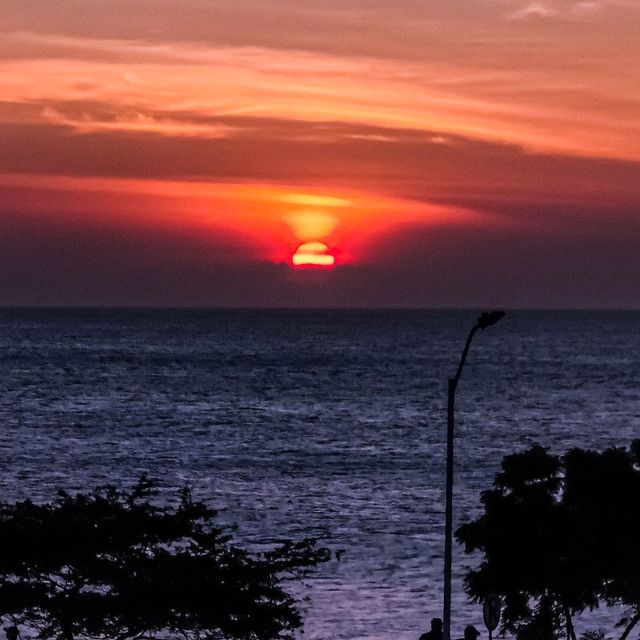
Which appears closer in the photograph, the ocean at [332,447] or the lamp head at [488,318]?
the lamp head at [488,318]

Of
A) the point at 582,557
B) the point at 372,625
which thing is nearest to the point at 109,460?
the point at 372,625

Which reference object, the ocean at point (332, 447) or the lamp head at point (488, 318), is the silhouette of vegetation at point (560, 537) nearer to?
the lamp head at point (488, 318)

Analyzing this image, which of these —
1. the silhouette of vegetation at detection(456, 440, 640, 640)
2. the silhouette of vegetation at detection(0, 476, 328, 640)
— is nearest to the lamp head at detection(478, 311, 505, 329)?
the silhouette of vegetation at detection(456, 440, 640, 640)

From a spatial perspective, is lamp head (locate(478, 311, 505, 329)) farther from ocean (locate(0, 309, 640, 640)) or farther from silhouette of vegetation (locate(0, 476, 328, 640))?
ocean (locate(0, 309, 640, 640))

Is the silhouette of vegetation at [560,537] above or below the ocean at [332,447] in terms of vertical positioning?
below

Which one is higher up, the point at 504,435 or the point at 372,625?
the point at 504,435

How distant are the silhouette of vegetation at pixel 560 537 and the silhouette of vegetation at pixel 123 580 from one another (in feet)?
17.2

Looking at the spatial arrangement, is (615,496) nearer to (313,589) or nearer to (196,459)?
(313,589)

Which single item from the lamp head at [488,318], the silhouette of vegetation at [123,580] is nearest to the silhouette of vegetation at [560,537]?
the lamp head at [488,318]

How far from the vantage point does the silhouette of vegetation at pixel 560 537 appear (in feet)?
99.8

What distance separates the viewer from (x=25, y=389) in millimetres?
165250

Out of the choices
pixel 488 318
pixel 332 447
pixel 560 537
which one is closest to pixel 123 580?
pixel 488 318

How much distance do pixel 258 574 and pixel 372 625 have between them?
15.0 meters

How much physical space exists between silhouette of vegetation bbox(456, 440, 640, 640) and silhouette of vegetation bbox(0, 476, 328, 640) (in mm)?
5251
